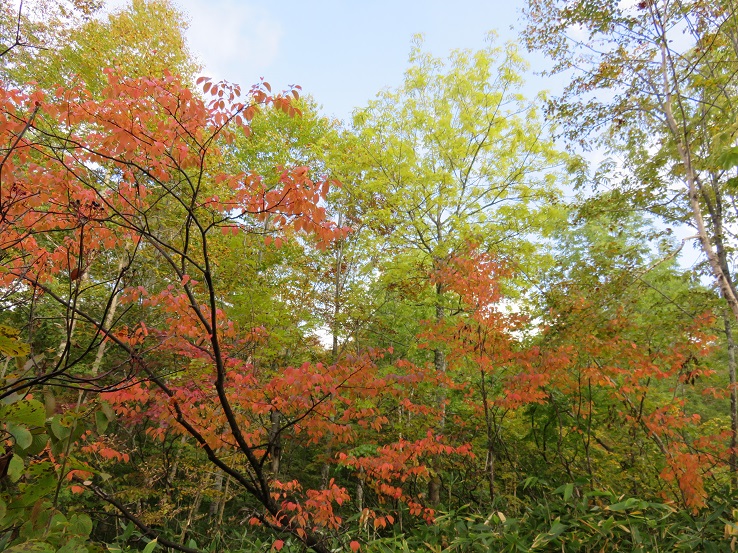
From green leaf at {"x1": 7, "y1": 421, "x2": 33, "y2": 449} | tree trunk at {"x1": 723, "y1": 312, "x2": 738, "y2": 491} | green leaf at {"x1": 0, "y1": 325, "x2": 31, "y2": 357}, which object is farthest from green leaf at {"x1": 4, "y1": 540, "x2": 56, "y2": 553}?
tree trunk at {"x1": 723, "y1": 312, "x2": 738, "y2": 491}

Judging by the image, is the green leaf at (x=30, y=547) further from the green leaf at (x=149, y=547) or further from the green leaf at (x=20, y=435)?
the green leaf at (x=149, y=547)

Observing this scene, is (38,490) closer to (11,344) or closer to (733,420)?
(11,344)

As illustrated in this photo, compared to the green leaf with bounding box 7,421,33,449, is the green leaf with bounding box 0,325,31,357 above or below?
above

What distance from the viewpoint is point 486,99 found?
8.62 metres

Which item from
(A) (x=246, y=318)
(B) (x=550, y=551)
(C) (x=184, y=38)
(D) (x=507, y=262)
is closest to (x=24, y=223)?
(A) (x=246, y=318)

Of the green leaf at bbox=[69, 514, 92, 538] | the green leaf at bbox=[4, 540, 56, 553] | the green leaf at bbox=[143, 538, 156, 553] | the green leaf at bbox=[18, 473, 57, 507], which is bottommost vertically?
the green leaf at bbox=[143, 538, 156, 553]

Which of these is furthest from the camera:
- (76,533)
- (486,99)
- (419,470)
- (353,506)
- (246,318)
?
(353,506)

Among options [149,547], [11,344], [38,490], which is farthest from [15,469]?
[149,547]

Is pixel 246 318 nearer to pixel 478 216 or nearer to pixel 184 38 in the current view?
pixel 478 216

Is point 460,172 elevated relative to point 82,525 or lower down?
elevated

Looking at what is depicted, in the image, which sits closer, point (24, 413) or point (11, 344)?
point (24, 413)

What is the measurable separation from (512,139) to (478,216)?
178cm

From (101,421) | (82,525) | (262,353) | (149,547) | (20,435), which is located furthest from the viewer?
(262,353)

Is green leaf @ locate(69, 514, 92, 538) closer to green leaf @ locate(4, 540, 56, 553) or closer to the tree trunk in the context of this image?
green leaf @ locate(4, 540, 56, 553)
